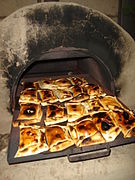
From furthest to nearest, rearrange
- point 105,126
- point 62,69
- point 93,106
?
point 62,69, point 93,106, point 105,126

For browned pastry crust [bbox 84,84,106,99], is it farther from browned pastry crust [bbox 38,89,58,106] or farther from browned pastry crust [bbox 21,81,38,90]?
browned pastry crust [bbox 21,81,38,90]

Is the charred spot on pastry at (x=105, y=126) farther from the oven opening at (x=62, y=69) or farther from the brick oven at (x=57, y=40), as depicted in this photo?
the oven opening at (x=62, y=69)

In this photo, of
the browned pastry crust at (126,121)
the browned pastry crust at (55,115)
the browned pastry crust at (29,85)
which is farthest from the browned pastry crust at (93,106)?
the browned pastry crust at (29,85)

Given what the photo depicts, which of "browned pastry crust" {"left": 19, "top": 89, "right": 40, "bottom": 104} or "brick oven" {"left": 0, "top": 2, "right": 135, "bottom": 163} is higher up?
"brick oven" {"left": 0, "top": 2, "right": 135, "bottom": 163}

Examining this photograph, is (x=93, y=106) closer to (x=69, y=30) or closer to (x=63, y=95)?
(x=63, y=95)

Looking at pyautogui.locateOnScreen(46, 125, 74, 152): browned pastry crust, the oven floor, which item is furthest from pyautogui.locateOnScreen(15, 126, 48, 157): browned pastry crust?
the oven floor

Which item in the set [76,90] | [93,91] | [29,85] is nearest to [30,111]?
[29,85]
